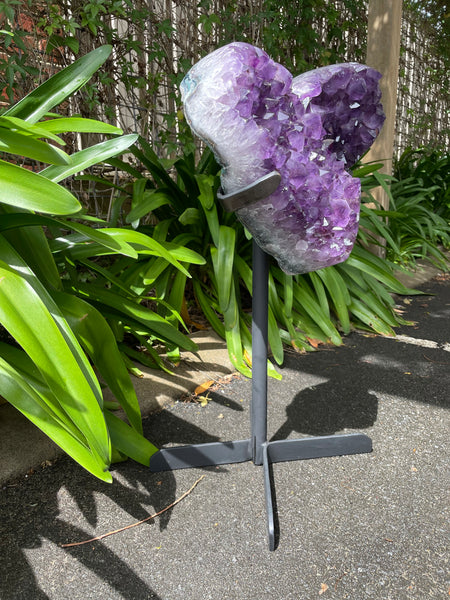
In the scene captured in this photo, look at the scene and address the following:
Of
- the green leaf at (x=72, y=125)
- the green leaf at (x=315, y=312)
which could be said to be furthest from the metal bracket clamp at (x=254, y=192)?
the green leaf at (x=315, y=312)

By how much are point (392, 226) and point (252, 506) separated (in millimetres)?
3305

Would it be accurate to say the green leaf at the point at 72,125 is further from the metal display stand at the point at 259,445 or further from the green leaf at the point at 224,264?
the green leaf at the point at 224,264

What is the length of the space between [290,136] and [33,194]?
1.98 feet

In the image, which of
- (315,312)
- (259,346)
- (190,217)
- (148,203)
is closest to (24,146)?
(259,346)

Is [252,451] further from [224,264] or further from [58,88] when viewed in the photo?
[58,88]

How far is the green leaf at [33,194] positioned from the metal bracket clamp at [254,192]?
358 mm

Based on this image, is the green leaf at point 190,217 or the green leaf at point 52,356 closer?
the green leaf at point 52,356

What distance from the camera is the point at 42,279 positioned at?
1462 millimetres

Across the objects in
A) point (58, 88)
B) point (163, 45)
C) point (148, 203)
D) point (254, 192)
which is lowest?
point (148, 203)

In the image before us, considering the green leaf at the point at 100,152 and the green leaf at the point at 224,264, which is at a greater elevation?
the green leaf at the point at 100,152

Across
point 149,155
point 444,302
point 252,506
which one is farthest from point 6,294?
point 444,302

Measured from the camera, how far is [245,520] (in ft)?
4.50

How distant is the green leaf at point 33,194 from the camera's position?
A: 107cm

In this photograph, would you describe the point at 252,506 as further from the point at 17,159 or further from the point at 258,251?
the point at 17,159
